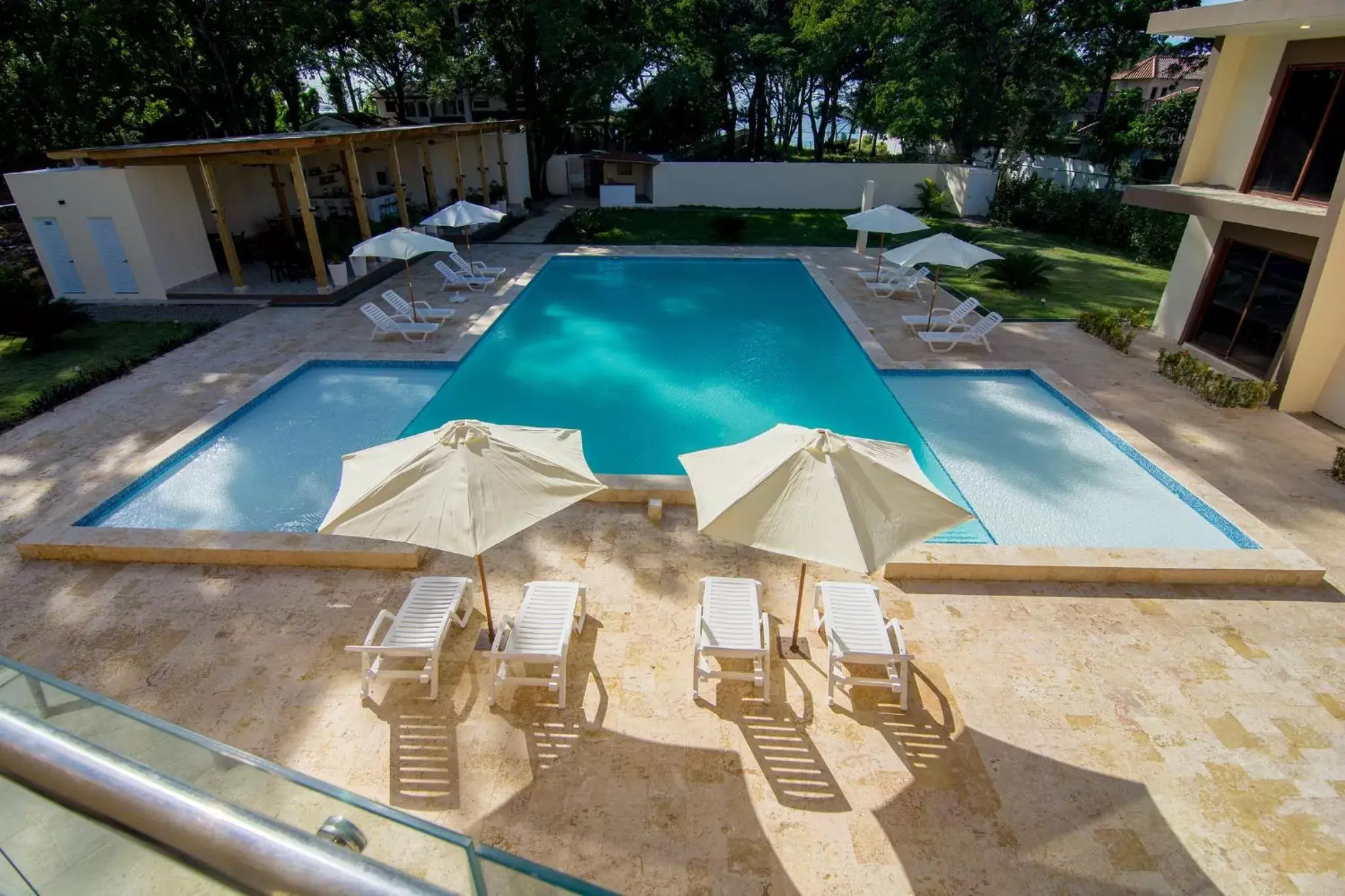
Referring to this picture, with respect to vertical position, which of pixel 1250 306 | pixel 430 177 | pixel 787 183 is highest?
pixel 430 177

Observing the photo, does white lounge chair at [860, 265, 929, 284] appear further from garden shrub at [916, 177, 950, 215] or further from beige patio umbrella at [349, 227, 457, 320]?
beige patio umbrella at [349, 227, 457, 320]

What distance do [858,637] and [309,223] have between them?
1552 cm

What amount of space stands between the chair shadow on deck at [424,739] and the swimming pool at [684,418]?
3688 mm

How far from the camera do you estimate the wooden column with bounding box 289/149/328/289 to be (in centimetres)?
1541

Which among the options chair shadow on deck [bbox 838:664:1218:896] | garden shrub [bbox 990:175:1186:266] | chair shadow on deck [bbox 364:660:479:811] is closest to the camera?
chair shadow on deck [bbox 838:664:1218:896]

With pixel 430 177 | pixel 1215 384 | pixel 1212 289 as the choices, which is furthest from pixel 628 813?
pixel 430 177

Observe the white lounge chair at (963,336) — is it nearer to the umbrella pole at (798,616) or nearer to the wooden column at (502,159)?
the umbrella pole at (798,616)

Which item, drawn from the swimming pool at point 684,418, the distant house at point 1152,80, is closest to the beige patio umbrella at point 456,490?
the swimming pool at point 684,418

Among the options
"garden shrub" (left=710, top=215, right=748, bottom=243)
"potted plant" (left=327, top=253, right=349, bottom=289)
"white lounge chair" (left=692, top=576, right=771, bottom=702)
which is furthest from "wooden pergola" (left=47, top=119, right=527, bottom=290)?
"white lounge chair" (left=692, top=576, right=771, bottom=702)

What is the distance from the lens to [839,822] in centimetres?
489

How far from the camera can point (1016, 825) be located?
488cm

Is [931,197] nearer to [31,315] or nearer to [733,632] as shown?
[733,632]

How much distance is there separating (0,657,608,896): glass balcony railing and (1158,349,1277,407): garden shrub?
13.6 m

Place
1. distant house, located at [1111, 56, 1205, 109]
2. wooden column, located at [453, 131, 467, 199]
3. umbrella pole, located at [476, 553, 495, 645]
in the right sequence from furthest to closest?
distant house, located at [1111, 56, 1205, 109], wooden column, located at [453, 131, 467, 199], umbrella pole, located at [476, 553, 495, 645]
